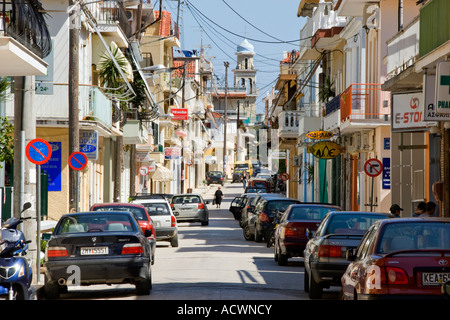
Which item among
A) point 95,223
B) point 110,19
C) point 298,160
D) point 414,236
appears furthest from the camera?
point 298,160

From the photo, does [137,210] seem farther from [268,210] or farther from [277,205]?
[277,205]

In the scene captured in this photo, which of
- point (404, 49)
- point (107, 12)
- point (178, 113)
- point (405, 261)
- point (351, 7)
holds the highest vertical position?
point (107, 12)

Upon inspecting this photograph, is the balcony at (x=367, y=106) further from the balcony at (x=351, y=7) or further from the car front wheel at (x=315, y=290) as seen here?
the car front wheel at (x=315, y=290)

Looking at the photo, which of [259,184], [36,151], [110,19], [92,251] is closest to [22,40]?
[36,151]

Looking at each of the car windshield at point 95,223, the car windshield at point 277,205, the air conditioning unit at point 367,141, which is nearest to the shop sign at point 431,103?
the car windshield at point 95,223

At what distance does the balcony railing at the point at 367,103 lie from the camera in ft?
108

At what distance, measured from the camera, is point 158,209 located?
1187 inches

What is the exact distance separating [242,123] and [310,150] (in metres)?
141

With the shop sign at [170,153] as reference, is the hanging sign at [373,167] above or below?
below

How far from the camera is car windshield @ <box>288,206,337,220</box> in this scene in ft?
74.5

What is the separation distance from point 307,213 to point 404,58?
4885 millimetres

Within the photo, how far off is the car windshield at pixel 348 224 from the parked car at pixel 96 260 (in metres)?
3.32

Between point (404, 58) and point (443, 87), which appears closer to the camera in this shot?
point (443, 87)
